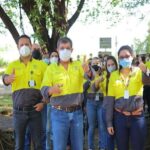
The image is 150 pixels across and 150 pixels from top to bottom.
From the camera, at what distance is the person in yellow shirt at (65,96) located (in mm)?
6605

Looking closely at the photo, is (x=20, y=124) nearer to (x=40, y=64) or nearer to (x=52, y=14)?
(x=40, y=64)

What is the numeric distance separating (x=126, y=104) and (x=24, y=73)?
66.7 inches

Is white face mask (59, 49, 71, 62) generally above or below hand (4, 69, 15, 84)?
above

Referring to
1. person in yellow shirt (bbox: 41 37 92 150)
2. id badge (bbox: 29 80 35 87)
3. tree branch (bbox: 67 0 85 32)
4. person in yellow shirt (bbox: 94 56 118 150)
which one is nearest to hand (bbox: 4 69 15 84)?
id badge (bbox: 29 80 35 87)

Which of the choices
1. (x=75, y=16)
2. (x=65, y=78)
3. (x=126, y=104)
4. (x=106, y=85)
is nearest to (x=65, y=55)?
(x=65, y=78)

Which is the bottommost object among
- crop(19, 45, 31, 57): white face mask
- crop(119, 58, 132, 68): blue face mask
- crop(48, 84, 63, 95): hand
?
crop(48, 84, 63, 95): hand

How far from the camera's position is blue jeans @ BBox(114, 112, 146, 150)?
6.77 metres

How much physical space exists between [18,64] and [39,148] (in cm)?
136

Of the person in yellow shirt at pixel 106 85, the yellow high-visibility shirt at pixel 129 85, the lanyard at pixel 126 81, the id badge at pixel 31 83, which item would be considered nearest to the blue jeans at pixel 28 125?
Result: the id badge at pixel 31 83

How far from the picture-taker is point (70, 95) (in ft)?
21.7

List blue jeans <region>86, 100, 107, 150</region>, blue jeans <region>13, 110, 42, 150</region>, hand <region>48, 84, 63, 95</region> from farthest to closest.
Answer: blue jeans <region>86, 100, 107, 150</region> < blue jeans <region>13, 110, 42, 150</region> < hand <region>48, 84, 63, 95</region>

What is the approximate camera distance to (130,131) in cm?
684

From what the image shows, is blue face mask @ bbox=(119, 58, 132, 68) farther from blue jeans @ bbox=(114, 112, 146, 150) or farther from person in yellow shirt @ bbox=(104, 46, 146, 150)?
blue jeans @ bbox=(114, 112, 146, 150)

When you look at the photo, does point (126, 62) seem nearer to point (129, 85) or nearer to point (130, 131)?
point (129, 85)
